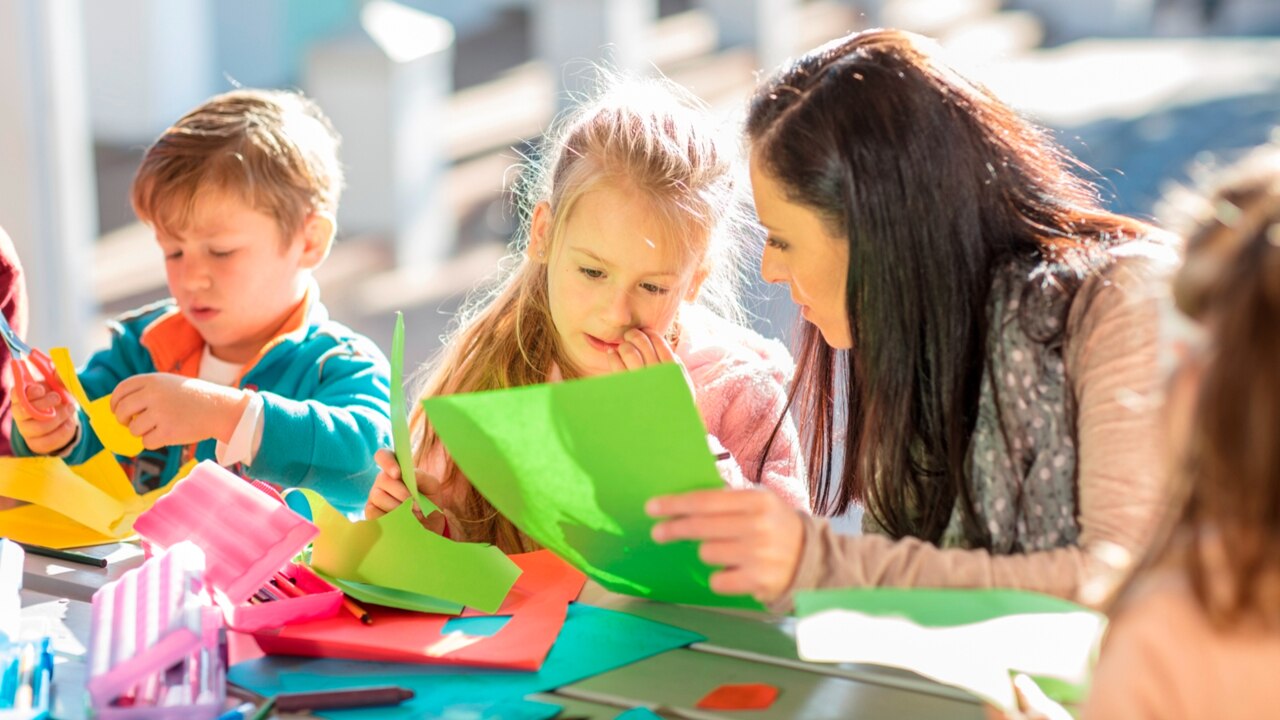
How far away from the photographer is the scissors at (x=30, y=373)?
1.36m

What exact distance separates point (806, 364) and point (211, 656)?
616mm

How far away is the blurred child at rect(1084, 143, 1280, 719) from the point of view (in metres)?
0.67

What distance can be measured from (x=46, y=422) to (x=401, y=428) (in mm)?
464

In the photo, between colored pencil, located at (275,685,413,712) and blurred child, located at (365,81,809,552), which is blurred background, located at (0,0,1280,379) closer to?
blurred child, located at (365,81,809,552)

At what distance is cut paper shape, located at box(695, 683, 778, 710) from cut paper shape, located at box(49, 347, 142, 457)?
67 cm

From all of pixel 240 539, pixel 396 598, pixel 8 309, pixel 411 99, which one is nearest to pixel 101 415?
pixel 8 309

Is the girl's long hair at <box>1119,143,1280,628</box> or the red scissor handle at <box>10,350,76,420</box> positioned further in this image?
the red scissor handle at <box>10,350,76,420</box>

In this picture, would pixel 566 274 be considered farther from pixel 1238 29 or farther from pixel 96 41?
pixel 1238 29

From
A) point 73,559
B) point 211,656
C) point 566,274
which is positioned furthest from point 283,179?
point 211,656

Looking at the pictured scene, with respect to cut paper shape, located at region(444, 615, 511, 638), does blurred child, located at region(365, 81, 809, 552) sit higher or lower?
higher

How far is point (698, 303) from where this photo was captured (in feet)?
5.46

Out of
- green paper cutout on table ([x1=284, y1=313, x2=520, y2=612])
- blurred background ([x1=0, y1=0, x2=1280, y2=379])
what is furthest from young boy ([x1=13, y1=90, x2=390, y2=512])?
blurred background ([x1=0, y1=0, x2=1280, y2=379])

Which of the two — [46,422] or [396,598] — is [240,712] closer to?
[396,598]

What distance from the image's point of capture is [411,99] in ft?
17.3
